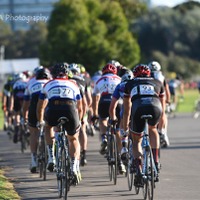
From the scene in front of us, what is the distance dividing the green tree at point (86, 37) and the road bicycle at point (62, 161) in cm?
5086

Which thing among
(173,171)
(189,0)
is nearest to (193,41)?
(189,0)

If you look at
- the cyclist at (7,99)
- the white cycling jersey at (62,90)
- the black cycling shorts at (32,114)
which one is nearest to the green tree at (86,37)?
the cyclist at (7,99)

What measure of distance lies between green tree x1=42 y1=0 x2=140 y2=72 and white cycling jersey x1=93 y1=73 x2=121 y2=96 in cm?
4636

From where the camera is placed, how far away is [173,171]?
16.3m

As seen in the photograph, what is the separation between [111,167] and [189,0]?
315 feet

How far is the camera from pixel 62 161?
12.5 meters

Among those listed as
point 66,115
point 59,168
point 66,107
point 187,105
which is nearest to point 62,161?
point 59,168

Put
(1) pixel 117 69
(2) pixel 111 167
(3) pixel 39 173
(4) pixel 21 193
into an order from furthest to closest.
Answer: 1. (1) pixel 117 69
2. (3) pixel 39 173
3. (2) pixel 111 167
4. (4) pixel 21 193

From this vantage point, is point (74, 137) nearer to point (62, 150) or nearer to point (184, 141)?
point (62, 150)

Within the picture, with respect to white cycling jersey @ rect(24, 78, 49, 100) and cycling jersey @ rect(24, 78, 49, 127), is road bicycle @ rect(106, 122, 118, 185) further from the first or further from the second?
white cycling jersey @ rect(24, 78, 49, 100)

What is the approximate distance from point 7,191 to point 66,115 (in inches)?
63.5

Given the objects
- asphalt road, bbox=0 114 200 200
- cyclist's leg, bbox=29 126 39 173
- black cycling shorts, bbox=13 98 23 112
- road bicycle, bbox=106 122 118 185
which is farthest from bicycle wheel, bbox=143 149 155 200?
black cycling shorts, bbox=13 98 23 112

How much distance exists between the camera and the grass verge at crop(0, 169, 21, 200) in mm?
12664

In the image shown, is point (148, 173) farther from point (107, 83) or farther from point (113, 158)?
point (107, 83)
